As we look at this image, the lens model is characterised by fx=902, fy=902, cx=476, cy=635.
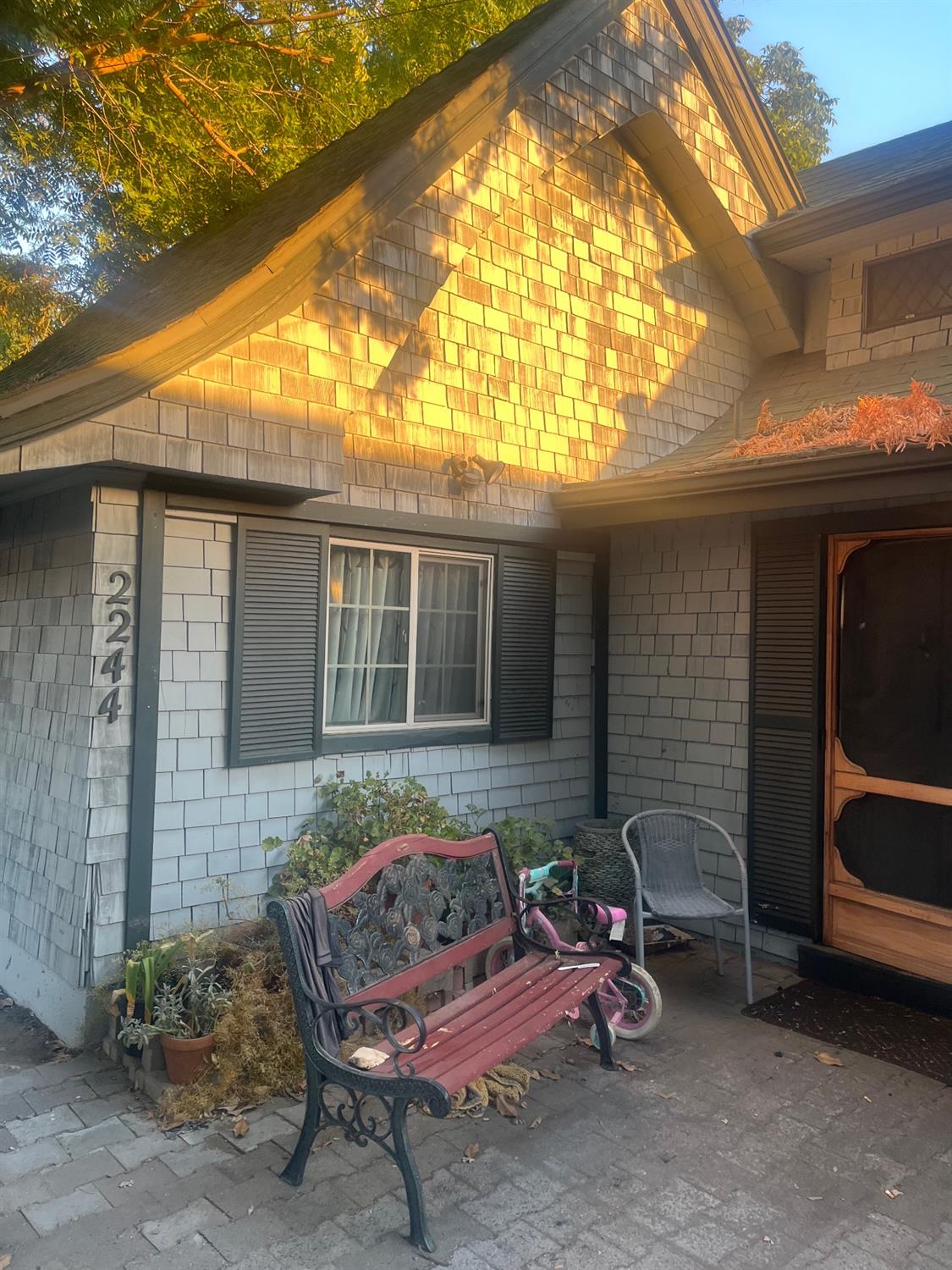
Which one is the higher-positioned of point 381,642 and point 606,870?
point 381,642

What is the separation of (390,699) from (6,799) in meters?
2.38

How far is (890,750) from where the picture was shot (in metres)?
5.33

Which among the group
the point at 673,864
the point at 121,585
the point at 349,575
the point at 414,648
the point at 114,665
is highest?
the point at 349,575

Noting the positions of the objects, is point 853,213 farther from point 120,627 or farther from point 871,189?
point 120,627

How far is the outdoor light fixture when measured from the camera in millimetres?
6008

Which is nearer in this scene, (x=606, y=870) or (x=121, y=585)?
(x=121, y=585)

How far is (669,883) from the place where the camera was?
5.67 meters

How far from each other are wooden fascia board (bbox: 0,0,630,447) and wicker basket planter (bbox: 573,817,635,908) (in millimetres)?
3944

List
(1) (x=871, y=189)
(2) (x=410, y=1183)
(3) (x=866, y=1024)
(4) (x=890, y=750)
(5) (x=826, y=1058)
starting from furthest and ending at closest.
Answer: (1) (x=871, y=189) < (4) (x=890, y=750) < (3) (x=866, y=1024) < (5) (x=826, y=1058) < (2) (x=410, y=1183)

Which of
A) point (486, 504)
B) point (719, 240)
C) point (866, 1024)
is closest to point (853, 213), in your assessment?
point (719, 240)

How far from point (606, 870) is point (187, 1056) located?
122 inches

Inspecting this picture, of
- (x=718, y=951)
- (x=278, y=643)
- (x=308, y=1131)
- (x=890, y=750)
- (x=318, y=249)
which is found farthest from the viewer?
(x=718, y=951)

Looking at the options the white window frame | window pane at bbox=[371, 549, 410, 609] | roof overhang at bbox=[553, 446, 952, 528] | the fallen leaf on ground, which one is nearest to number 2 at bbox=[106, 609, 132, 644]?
the white window frame

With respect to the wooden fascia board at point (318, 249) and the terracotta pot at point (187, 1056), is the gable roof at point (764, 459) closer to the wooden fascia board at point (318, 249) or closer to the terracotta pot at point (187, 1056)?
the wooden fascia board at point (318, 249)
